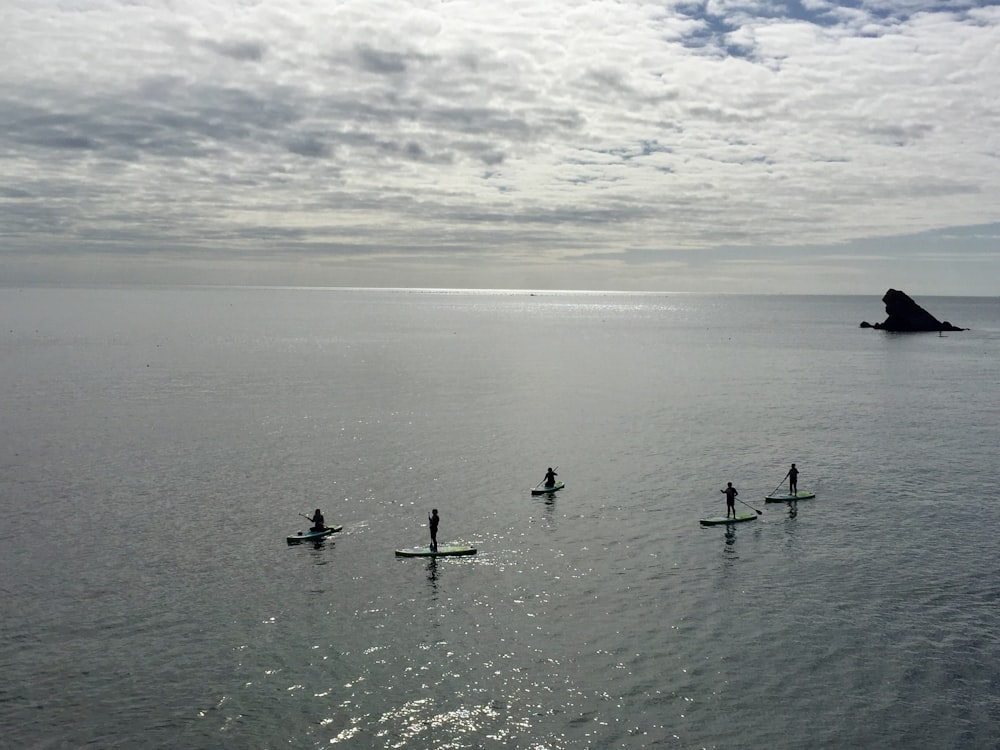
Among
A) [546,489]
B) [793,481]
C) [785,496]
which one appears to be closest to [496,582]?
[546,489]

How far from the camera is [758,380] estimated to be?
386ft

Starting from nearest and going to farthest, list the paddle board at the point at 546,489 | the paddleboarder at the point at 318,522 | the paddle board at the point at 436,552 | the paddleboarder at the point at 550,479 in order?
the paddle board at the point at 436,552 → the paddleboarder at the point at 318,522 → the paddle board at the point at 546,489 → the paddleboarder at the point at 550,479

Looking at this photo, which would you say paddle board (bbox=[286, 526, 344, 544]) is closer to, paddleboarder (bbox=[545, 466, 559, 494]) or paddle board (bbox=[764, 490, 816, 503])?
paddleboarder (bbox=[545, 466, 559, 494])

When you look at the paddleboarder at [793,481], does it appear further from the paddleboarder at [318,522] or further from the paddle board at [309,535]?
the paddleboarder at [318,522]

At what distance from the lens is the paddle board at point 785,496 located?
51531 mm

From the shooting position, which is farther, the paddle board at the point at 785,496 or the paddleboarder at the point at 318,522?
the paddle board at the point at 785,496

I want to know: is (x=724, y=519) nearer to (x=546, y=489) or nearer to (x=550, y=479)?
(x=546, y=489)

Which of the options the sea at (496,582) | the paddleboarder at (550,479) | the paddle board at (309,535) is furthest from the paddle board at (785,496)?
the paddle board at (309,535)

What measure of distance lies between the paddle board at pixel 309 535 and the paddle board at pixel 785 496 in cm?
2826

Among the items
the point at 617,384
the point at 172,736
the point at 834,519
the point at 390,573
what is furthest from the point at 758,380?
the point at 172,736

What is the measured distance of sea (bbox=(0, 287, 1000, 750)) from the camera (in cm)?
2617

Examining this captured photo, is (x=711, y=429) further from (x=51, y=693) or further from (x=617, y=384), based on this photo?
(x=51, y=693)

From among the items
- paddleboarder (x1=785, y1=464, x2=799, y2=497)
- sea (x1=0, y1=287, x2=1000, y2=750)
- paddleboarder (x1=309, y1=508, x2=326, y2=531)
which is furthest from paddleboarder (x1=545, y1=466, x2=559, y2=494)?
paddleboarder (x1=309, y1=508, x2=326, y2=531)

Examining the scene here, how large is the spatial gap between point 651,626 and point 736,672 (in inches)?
180
